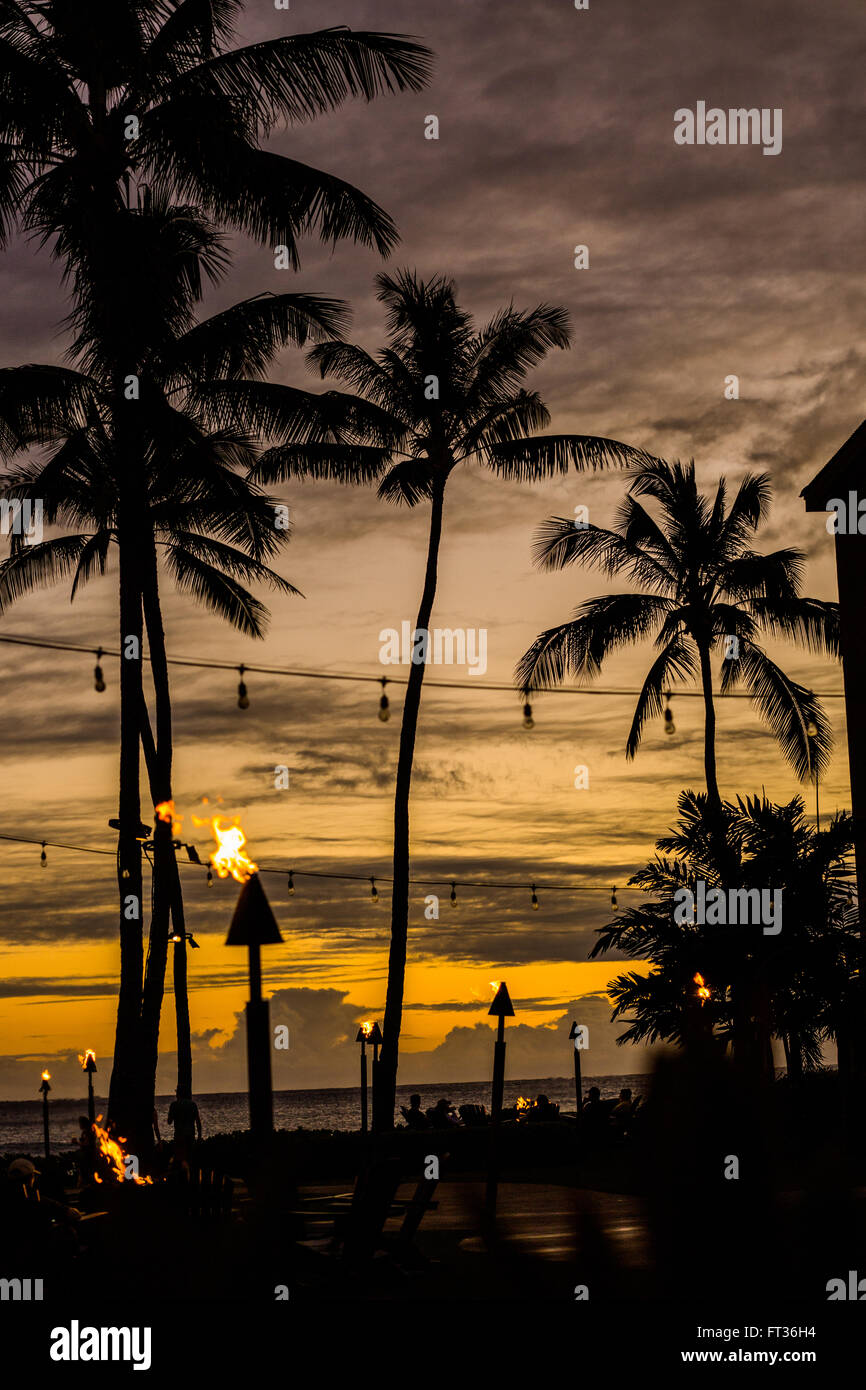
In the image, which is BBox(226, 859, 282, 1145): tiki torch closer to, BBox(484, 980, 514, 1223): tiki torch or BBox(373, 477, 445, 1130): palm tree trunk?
BBox(484, 980, 514, 1223): tiki torch

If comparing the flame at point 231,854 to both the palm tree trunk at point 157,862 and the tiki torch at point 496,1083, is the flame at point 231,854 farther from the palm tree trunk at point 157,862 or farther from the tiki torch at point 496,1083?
the palm tree trunk at point 157,862

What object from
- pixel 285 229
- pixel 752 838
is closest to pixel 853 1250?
pixel 285 229

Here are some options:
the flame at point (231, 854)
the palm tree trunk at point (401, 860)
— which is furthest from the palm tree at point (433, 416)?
the flame at point (231, 854)

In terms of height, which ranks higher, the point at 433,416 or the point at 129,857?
the point at 433,416

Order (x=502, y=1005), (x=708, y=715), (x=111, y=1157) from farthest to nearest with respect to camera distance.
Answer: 1. (x=708, y=715)
2. (x=502, y=1005)
3. (x=111, y=1157)

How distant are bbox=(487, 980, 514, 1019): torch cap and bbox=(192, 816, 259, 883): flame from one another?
1036cm

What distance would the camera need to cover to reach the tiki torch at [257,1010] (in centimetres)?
573

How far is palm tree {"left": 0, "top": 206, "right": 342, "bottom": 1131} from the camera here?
17.7m

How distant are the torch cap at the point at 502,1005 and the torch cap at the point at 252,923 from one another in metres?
10.6

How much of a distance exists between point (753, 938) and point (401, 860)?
6422 millimetres

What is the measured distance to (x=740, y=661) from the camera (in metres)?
27.8

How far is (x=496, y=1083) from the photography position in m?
14.9

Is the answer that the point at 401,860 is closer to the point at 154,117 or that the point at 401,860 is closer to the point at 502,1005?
the point at 502,1005

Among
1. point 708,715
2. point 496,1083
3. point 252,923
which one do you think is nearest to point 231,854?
point 252,923
